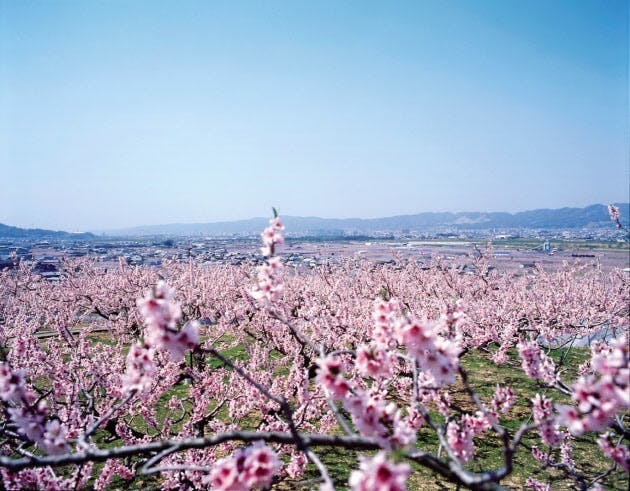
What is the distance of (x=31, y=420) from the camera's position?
2400mm

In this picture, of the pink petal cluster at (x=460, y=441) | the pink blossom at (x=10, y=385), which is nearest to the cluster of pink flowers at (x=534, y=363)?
the pink petal cluster at (x=460, y=441)

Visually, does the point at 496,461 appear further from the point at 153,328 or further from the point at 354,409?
the point at 153,328

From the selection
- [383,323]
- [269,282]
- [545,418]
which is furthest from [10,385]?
[545,418]

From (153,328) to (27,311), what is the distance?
24.1 metres

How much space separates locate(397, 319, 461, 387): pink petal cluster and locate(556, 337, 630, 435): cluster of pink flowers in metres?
0.61

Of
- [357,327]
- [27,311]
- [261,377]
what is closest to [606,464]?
[357,327]

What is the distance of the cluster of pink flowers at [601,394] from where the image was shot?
6.43ft

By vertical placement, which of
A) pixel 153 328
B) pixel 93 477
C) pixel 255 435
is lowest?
pixel 93 477

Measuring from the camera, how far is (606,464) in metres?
8.50

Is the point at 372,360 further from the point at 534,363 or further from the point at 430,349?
the point at 534,363

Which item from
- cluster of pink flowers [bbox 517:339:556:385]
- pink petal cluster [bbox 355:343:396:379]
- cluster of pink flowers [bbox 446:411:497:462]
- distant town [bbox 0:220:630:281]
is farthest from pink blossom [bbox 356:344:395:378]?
distant town [bbox 0:220:630:281]

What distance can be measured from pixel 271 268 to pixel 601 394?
2.25m

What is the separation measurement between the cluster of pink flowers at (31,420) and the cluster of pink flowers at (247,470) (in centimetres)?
109

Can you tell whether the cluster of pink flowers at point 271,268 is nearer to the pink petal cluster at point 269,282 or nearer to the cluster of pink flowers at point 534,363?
the pink petal cluster at point 269,282
